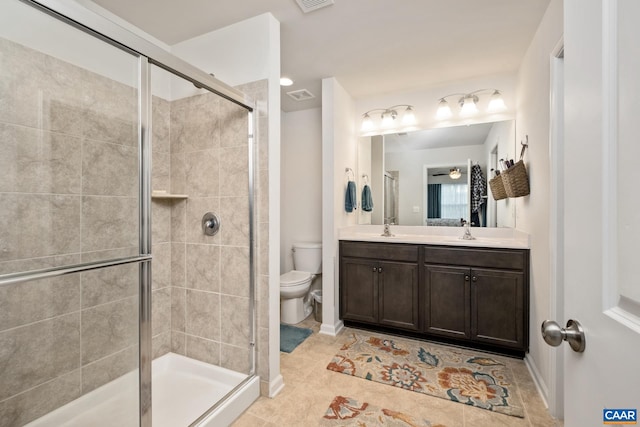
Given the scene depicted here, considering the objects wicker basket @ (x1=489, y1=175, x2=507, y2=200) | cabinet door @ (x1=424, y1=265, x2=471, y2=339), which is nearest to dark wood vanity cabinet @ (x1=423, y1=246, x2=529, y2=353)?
cabinet door @ (x1=424, y1=265, x2=471, y2=339)

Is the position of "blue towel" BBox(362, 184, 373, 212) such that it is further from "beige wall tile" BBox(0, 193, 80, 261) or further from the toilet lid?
"beige wall tile" BBox(0, 193, 80, 261)

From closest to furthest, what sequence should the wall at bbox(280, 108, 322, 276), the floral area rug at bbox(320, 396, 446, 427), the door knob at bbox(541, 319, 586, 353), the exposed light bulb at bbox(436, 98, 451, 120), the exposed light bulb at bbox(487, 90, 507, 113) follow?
the door knob at bbox(541, 319, 586, 353), the floral area rug at bbox(320, 396, 446, 427), the exposed light bulb at bbox(487, 90, 507, 113), the exposed light bulb at bbox(436, 98, 451, 120), the wall at bbox(280, 108, 322, 276)

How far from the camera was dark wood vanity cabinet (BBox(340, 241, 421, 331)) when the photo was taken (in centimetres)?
256

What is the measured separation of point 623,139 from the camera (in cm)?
42

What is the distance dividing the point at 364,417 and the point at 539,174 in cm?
187

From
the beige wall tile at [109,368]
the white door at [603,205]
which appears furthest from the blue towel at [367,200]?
the white door at [603,205]

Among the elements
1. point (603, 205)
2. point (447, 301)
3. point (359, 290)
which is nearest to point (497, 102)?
point (447, 301)

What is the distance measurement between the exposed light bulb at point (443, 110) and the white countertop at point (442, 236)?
115cm

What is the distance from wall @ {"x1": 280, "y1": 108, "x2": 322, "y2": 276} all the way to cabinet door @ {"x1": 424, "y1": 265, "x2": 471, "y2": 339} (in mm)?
1487

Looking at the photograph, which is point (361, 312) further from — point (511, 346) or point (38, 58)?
point (38, 58)

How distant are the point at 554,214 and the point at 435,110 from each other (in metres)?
1.74

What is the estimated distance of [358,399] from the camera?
1.78 meters

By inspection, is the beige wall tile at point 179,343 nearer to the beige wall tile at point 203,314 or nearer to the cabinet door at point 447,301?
the beige wall tile at point 203,314

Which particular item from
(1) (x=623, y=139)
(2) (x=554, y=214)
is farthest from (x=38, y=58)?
(2) (x=554, y=214)
